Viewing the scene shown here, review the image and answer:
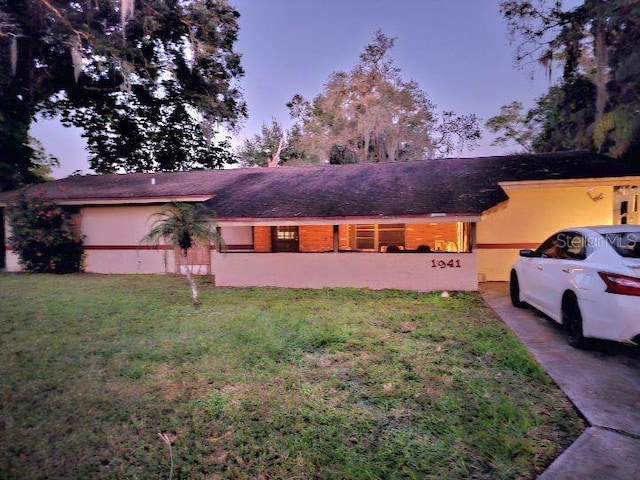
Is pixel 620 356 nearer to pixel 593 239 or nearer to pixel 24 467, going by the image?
pixel 593 239

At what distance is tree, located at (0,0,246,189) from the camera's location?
55.8 ft

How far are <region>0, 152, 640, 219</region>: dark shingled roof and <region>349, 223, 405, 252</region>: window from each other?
236 cm

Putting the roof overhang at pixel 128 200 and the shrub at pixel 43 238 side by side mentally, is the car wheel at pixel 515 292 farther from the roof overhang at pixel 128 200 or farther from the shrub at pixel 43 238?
the shrub at pixel 43 238

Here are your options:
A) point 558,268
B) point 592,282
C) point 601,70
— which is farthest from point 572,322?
point 601,70

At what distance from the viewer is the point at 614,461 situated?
9.20ft

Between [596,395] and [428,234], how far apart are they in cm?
1118

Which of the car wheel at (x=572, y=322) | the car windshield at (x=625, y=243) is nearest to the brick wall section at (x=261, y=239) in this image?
the car wheel at (x=572, y=322)

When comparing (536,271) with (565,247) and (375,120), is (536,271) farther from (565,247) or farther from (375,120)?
(375,120)

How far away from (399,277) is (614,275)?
613 cm

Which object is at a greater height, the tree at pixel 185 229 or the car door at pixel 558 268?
the tree at pixel 185 229

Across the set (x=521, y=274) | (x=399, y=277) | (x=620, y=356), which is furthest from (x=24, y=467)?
(x=399, y=277)

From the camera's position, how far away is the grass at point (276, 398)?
3027 millimetres

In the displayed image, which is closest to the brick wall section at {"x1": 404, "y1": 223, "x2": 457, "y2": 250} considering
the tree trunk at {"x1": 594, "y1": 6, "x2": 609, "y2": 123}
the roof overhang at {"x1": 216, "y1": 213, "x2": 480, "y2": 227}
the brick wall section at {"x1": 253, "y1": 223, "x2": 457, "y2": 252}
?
the brick wall section at {"x1": 253, "y1": 223, "x2": 457, "y2": 252}

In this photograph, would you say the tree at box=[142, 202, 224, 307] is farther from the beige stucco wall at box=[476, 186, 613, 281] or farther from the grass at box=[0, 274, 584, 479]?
the beige stucco wall at box=[476, 186, 613, 281]
